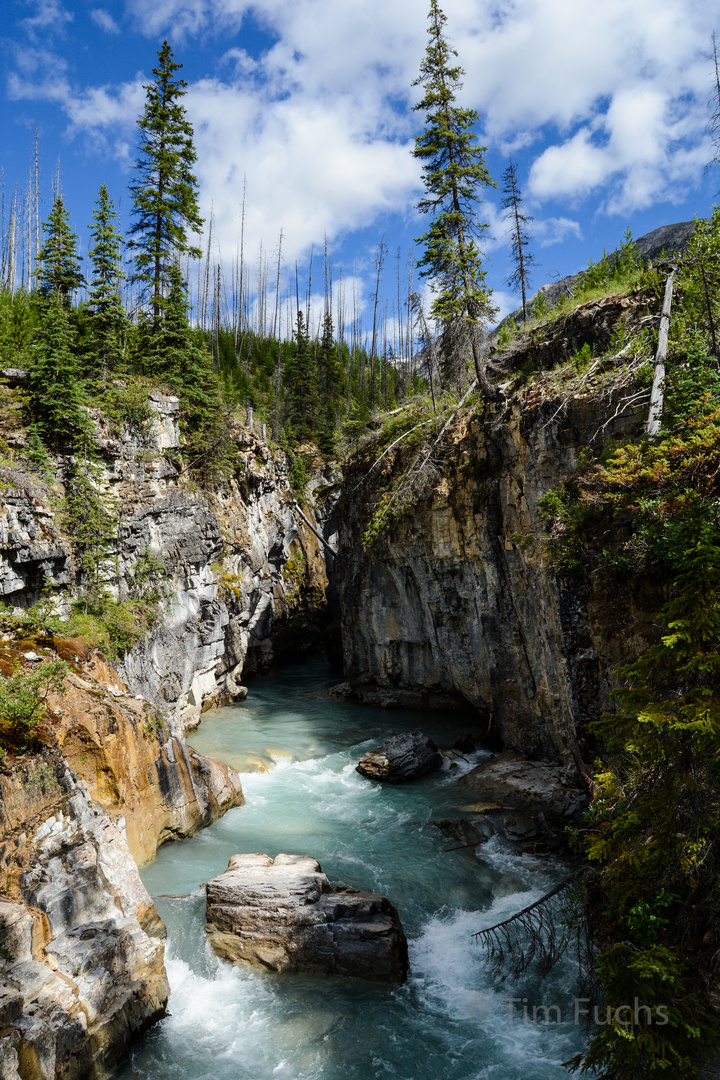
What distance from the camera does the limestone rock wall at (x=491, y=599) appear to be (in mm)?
11469

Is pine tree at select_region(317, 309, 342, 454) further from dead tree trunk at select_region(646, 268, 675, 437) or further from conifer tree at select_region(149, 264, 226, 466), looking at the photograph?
dead tree trunk at select_region(646, 268, 675, 437)

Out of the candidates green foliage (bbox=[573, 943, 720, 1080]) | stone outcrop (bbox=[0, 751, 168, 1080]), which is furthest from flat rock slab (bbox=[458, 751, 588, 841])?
stone outcrop (bbox=[0, 751, 168, 1080])

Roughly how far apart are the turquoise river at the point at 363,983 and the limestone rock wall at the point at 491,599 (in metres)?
3.36

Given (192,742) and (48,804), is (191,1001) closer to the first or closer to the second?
(48,804)

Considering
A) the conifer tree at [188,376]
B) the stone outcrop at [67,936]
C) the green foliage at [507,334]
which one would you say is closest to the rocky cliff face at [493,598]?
the green foliage at [507,334]

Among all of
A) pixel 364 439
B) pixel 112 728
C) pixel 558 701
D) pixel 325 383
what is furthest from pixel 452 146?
pixel 325 383

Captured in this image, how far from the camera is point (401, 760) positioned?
15.4 meters

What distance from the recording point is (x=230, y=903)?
29.5 ft

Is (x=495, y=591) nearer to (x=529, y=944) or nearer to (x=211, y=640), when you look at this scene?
(x=529, y=944)

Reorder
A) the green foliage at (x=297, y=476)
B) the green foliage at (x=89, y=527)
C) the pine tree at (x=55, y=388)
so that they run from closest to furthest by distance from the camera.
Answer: the green foliage at (x=89, y=527)
the pine tree at (x=55, y=388)
the green foliage at (x=297, y=476)

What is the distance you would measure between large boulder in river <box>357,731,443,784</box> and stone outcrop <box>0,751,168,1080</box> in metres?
7.64

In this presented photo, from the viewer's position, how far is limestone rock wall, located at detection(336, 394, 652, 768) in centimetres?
1147

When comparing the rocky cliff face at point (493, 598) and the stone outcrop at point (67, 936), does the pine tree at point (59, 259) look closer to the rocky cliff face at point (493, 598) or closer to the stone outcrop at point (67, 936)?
the rocky cliff face at point (493, 598)

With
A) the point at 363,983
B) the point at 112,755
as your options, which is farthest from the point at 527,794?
the point at 112,755
